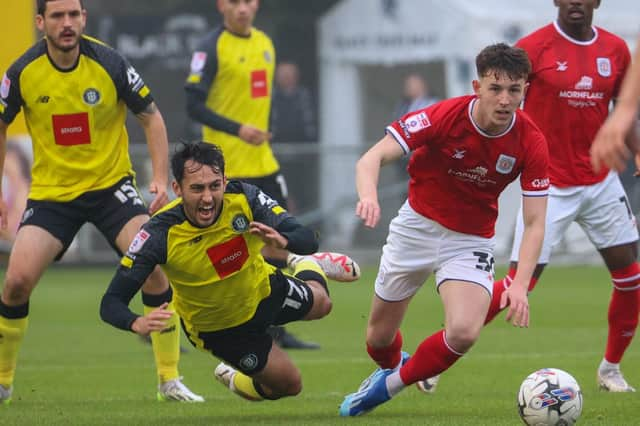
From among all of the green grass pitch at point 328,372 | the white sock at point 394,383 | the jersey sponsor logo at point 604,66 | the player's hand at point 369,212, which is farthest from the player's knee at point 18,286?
the jersey sponsor logo at point 604,66

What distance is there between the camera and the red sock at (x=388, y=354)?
784 cm

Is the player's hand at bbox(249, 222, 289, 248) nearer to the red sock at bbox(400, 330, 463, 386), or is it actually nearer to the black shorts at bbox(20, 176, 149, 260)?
the red sock at bbox(400, 330, 463, 386)

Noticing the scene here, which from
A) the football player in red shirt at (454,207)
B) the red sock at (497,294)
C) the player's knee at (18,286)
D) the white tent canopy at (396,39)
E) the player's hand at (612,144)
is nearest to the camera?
the player's hand at (612,144)

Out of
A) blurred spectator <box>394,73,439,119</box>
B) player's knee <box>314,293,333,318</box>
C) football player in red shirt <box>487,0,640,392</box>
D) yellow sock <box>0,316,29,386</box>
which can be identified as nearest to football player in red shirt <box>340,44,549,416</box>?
player's knee <box>314,293,333,318</box>

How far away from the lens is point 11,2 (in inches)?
699

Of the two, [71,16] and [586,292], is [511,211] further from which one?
[71,16]

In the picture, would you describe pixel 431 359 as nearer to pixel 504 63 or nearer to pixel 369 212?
pixel 369 212

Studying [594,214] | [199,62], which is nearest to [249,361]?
[594,214]

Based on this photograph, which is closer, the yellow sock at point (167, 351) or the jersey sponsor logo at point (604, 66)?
the yellow sock at point (167, 351)

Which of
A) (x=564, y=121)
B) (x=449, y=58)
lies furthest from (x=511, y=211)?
(x=564, y=121)

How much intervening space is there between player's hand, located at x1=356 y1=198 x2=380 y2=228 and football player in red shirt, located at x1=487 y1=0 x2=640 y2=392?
7.83ft

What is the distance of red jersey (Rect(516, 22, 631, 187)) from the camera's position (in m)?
8.62

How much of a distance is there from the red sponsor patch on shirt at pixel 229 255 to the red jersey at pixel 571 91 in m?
2.35

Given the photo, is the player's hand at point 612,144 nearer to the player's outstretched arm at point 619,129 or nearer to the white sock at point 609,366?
the player's outstretched arm at point 619,129
